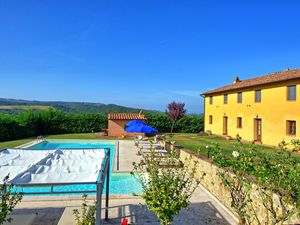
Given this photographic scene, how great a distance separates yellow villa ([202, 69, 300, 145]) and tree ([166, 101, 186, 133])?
4302 mm

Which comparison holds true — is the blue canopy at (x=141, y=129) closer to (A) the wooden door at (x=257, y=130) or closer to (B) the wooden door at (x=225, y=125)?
(A) the wooden door at (x=257, y=130)

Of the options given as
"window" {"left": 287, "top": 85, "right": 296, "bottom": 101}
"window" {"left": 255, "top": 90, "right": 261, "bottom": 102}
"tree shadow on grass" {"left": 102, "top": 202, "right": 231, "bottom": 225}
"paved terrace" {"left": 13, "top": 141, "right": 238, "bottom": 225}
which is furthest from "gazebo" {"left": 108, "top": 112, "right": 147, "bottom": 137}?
"tree shadow on grass" {"left": 102, "top": 202, "right": 231, "bottom": 225}

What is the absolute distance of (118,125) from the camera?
3128cm

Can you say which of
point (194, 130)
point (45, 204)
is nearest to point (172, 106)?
point (194, 130)

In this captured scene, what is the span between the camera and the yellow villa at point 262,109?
20703 millimetres

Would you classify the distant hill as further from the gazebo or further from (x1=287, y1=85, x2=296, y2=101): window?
(x1=287, y1=85, x2=296, y2=101): window

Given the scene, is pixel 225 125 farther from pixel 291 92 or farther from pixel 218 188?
pixel 218 188

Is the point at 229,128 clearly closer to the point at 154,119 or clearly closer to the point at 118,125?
the point at 154,119

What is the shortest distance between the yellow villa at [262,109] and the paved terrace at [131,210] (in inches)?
596

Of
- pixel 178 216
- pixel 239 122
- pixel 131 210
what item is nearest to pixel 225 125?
pixel 239 122

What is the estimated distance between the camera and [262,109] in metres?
24.3

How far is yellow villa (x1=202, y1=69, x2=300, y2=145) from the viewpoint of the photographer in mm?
20703

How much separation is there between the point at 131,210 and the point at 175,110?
2830 centimetres

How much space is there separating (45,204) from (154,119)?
28936 millimetres
